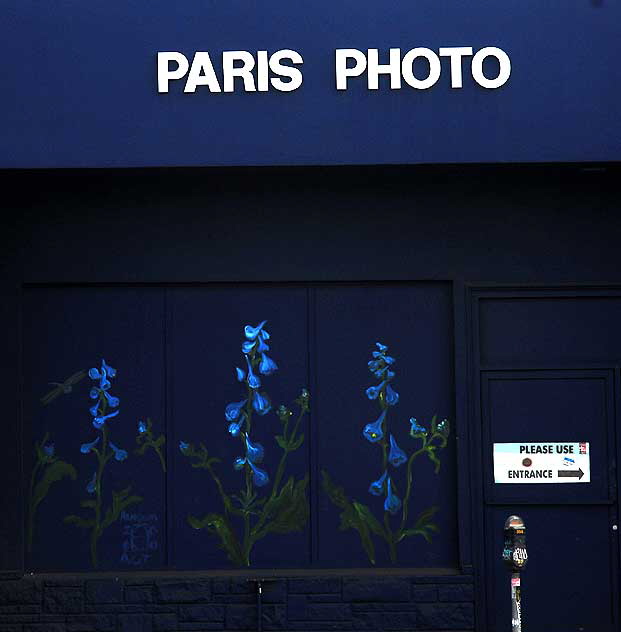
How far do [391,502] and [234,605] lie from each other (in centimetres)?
159

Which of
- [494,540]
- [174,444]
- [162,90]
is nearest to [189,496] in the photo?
[174,444]

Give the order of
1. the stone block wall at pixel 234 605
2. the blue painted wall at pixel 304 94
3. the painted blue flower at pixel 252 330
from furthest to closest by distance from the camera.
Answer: the painted blue flower at pixel 252 330, the stone block wall at pixel 234 605, the blue painted wall at pixel 304 94

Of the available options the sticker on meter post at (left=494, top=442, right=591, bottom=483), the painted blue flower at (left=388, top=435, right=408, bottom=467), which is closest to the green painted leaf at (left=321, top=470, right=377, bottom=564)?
the painted blue flower at (left=388, top=435, right=408, bottom=467)

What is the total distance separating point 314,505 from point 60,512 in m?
2.18

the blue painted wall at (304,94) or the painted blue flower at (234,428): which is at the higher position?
the blue painted wall at (304,94)

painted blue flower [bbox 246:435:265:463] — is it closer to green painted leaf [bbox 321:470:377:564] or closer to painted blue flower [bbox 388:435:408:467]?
green painted leaf [bbox 321:470:377:564]

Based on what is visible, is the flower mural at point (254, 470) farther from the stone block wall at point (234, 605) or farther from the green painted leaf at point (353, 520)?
the stone block wall at point (234, 605)

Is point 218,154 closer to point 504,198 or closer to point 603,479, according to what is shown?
point 504,198

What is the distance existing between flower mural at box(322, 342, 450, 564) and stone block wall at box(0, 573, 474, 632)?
1.20 ft

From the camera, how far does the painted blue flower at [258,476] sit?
37.1ft

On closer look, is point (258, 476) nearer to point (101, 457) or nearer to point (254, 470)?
point (254, 470)

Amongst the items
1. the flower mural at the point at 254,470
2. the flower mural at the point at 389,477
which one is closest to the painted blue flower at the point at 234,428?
the flower mural at the point at 254,470

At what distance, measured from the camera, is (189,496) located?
11297mm

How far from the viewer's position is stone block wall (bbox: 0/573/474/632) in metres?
11.1
